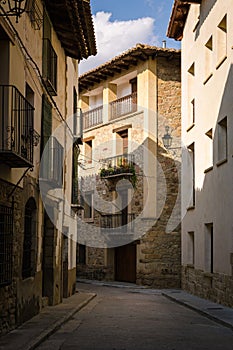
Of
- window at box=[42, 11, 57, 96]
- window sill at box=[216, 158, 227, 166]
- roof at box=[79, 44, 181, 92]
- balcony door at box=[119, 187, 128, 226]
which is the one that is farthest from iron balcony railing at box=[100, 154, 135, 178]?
window at box=[42, 11, 57, 96]

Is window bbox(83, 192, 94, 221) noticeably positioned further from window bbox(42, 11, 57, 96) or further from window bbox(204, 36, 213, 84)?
window bbox(42, 11, 57, 96)

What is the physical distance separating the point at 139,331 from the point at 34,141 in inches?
183

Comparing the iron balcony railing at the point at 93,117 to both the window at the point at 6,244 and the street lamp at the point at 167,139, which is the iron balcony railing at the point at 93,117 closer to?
the street lamp at the point at 167,139

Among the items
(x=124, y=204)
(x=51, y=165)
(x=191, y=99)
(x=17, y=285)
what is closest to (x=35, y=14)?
(x=51, y=165)

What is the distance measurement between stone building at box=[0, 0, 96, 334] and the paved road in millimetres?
1106

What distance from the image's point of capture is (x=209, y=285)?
18.7 m

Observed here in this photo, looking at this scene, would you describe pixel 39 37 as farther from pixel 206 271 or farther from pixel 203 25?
pixel 206 271

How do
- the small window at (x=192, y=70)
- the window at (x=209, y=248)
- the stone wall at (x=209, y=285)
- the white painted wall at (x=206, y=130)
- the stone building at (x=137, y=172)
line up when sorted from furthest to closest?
the stone building at (x=137, y=172), the small window at (x=192, y=70), the window at (x=209, y=248), the white painted wall at (x=206, y=130), the stone wall at (x=209, y=285)

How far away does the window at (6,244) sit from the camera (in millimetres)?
10250

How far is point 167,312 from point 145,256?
12.0 meters

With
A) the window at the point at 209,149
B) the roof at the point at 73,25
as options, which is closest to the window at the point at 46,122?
the roof at the point at 73,25

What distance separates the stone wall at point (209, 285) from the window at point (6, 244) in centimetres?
Result: 721

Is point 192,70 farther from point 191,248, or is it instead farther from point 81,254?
point 81,254

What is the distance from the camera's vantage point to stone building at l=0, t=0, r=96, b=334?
10.4 metres
